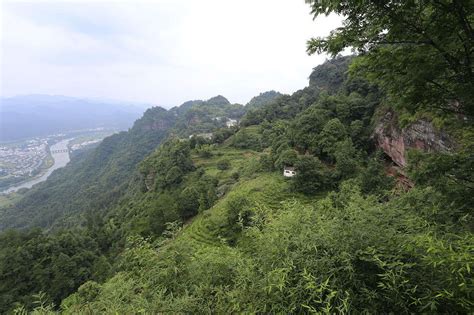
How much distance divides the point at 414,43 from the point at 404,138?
61.3 ft

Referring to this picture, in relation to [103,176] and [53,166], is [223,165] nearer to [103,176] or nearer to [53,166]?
[103,176]

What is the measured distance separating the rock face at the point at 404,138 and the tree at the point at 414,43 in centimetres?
1045

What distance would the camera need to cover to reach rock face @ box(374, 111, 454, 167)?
16062 mm

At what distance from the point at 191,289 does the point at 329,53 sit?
452cm

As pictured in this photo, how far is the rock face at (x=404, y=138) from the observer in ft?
52.7

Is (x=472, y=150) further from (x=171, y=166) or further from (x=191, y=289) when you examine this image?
(x=171, y=166)

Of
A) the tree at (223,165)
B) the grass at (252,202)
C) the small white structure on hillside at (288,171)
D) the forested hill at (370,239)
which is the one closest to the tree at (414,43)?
the forested hill at (370,239)

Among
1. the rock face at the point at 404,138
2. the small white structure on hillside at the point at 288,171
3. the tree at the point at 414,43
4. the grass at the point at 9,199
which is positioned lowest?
the grass at the point at 9,199

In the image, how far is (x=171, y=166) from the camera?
42.0 metres

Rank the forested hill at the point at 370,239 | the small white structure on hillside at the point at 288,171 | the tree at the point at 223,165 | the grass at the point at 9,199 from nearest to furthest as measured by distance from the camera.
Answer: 1. the forested hill at the point at 370,239
2. the small white structure on hillside at the point at 288,171
3. the tree at the point at 223,165
4. the grass at the point at 9,199

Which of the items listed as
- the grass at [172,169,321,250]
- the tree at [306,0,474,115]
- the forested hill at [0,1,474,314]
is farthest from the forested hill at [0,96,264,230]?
the tree at [306,0,474,115]

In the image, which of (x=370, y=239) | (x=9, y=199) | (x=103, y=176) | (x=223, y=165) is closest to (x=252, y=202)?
(x=370, y=239)

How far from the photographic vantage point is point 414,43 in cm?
391

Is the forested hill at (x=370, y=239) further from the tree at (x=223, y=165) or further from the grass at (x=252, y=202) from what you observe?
the tree at (x=223, y=165)
